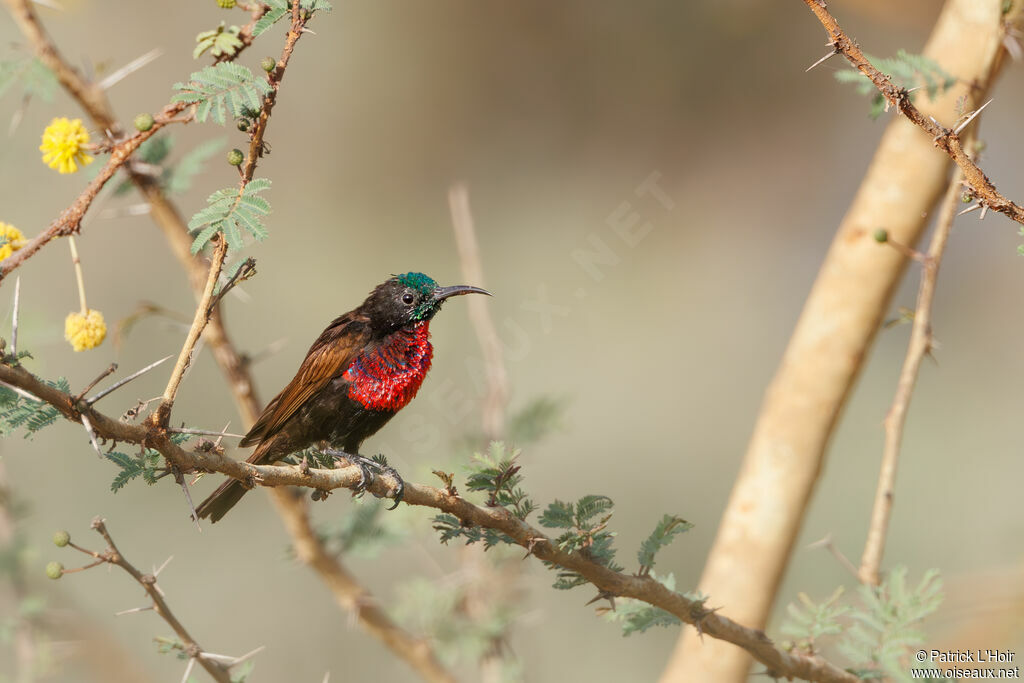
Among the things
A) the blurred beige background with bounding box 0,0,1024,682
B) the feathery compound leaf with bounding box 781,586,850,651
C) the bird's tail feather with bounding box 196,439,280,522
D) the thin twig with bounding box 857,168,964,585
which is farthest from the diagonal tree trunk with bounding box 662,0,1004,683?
the blurred beige background with bounding box 0,0,1024,682

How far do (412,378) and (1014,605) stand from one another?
3497 millimetres

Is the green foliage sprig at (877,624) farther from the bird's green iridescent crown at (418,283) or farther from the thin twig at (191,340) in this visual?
the thin twig at (191,340)

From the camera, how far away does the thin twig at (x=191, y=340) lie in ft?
5.95

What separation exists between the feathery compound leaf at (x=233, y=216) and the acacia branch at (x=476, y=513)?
1.66 ft

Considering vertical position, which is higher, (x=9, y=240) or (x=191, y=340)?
(x=9, y=240)

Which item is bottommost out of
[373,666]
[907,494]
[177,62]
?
[373,666]

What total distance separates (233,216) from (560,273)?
6.37 m

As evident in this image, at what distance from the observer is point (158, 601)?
2.57m

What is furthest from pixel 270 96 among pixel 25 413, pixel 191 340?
pixel 25 413

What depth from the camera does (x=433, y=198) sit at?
8.54 meters

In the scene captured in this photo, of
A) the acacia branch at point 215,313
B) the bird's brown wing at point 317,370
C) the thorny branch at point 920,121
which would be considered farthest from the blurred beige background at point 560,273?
the thorny branch at point 920,121

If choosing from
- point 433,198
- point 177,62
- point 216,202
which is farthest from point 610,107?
point 216,202

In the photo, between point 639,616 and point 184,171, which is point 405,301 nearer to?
point 184,171

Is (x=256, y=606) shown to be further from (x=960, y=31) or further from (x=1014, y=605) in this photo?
(x=960, y=31)
